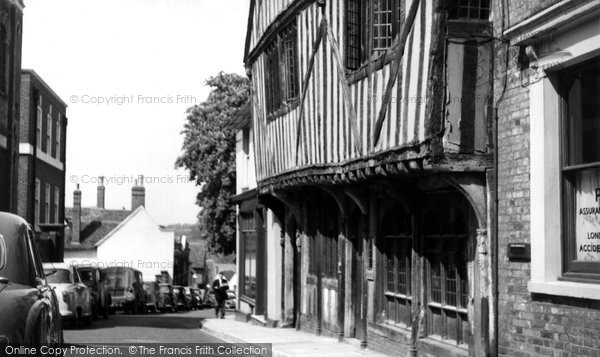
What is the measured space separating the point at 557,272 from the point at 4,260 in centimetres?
539

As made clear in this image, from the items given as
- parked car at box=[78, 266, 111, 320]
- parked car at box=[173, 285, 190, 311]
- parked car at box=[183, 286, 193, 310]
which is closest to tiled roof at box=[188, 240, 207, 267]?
parked car at box=[183, 286, 193, 310]

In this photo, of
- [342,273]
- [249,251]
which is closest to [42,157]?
[249,251]

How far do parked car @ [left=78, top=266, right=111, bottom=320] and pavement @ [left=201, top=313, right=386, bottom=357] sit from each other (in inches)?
184

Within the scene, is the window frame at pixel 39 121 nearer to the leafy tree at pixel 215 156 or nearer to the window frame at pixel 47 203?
the window frame at pixel 47 203

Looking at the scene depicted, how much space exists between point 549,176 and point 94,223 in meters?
60.7

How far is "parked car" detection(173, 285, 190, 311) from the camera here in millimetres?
47816

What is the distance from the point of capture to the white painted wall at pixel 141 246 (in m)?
65.1

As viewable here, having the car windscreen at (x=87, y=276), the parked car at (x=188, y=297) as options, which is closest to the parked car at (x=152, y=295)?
the parked car at (x=188, y=297)

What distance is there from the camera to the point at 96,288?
2808cm

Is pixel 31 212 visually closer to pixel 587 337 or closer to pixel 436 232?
pixel 436 232

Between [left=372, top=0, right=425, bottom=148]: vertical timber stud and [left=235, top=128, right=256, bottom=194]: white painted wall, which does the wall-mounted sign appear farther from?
[left=235, top=128, right=256, bottom=194]: white painted wall

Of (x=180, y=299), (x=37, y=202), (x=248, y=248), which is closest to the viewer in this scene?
(x=248, y=248)

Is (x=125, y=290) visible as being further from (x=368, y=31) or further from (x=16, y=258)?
(x=16, y=258)

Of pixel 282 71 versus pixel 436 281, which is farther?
pixel 282 71
